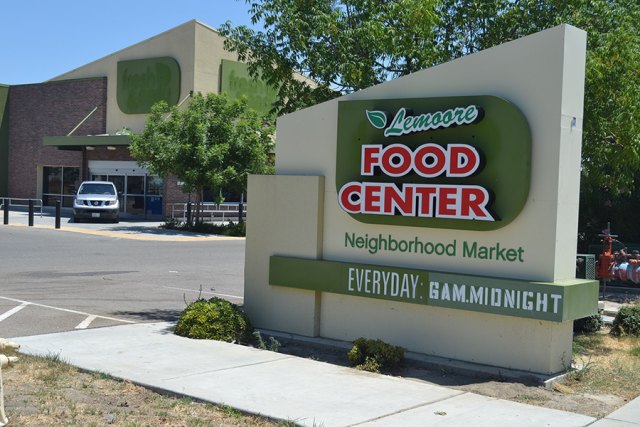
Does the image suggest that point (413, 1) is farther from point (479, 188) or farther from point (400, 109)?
point (479, 188)

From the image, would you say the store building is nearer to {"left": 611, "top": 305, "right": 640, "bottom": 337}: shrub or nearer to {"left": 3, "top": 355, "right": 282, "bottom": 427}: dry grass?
{"left": 611, "top": 305, "right": 640, "bottom": 337}: shrub

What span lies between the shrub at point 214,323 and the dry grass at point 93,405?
88.5 inches

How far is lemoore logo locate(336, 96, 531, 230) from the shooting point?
8.94m

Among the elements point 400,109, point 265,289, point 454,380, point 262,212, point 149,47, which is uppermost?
point 149,47

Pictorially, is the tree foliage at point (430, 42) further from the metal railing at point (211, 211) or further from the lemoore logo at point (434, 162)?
the metal railing at point (211, 211)

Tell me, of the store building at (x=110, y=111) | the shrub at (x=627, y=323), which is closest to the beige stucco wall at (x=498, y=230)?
the shrub at (x=627, y=323)

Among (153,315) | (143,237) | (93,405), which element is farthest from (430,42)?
(143,237)

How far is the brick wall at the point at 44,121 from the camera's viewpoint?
4038 centimetres

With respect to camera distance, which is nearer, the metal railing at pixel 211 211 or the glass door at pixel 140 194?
the metal railing at pixel 211 211

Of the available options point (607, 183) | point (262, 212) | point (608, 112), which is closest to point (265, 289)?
point (262, 212)

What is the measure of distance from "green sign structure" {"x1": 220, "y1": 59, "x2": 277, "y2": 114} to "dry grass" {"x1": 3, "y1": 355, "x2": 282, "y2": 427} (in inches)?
1158

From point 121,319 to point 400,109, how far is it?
5354 mm

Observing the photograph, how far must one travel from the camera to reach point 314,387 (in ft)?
25.8

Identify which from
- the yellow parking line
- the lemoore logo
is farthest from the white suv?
the lemoore logo
